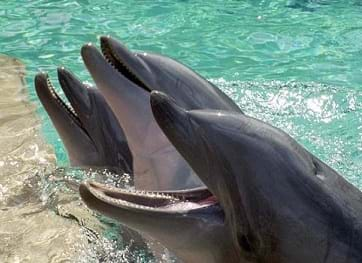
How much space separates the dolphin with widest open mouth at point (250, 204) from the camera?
9.07ft

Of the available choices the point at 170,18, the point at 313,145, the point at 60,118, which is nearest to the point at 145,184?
the point at 60,118

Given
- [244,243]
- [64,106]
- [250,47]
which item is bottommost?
[250,47]

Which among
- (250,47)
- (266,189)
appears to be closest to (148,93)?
(266,189)

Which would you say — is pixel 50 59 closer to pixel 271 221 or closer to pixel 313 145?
pixel 313 145

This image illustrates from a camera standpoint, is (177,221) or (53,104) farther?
(53,104)

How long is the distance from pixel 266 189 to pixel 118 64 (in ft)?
4.53

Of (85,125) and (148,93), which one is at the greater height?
(148,93)

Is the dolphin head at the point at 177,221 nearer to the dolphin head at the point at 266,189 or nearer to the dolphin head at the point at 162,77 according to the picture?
the dolphin head at the point at 266,189

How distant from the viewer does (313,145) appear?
253 inches

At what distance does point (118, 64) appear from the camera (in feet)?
12.8

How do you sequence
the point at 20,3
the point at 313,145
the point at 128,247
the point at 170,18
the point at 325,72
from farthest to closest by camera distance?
the point at 20,3
the point at 170,18
the point at 325,72
the point at 313,145
the point at 128,247

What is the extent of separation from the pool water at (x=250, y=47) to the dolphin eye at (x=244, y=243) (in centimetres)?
313

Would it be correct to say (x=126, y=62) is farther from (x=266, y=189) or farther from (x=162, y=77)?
(x=266, y=189)

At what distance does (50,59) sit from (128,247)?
14.6ft
